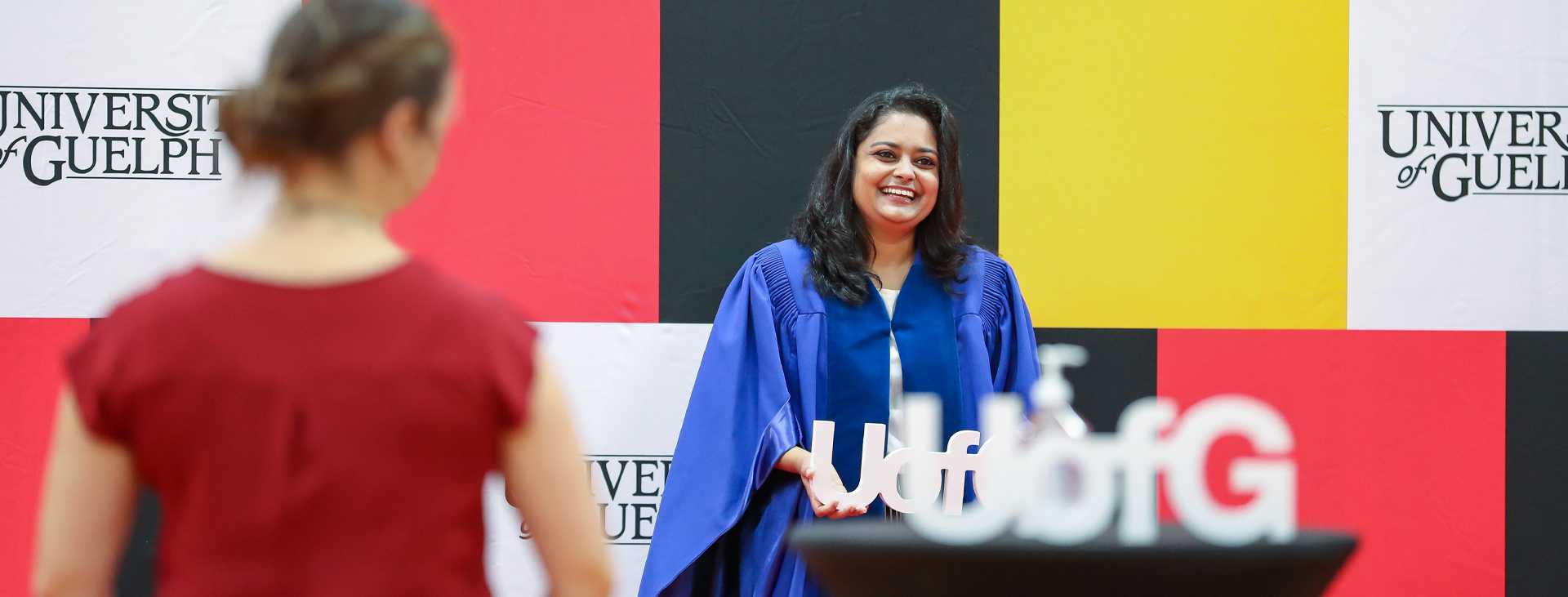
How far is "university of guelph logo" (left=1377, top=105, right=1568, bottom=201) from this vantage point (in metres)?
3.18

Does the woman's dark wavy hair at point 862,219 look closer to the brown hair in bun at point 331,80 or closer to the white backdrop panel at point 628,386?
the white backdrop panel at point 628,386

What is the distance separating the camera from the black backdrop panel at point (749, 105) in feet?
10.2

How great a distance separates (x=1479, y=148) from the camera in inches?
126

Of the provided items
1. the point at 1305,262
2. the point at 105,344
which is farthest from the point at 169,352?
the point at 1305,262

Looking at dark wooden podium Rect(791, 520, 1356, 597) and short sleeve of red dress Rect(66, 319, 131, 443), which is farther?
dark wooden podium Rect(791, 520, 1356, 597)

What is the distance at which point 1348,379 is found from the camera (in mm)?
3195

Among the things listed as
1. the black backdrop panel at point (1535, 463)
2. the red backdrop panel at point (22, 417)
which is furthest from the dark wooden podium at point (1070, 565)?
the red backdrop panel at point (22, 417)

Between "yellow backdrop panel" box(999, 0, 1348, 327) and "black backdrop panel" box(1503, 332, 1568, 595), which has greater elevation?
"yellow backdrop panel" box(999, 0, 1348, 327)

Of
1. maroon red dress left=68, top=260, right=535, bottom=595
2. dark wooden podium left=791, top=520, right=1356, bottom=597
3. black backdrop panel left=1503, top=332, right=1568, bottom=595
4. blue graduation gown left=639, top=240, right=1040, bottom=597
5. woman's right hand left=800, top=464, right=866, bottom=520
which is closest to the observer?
maroon red dress left=68, top=260, right=535, bottom=595

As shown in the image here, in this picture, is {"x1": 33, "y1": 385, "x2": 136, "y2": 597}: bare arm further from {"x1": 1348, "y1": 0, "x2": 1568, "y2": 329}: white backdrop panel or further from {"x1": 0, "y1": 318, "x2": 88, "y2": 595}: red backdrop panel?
{"x1": 1348, "y1": 0, "x2": 1568, "y2": 329}: white backdrop panel

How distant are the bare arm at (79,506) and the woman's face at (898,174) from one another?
183 centimetres

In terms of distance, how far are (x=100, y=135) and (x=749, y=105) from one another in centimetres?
150

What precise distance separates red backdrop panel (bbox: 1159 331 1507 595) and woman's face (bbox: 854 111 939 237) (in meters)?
0.84

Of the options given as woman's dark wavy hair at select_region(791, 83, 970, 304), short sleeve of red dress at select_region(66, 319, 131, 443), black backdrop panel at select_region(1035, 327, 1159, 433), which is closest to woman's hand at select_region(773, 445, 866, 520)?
woman's dark wavy hair at select_region(791, 83, 970, 304)
